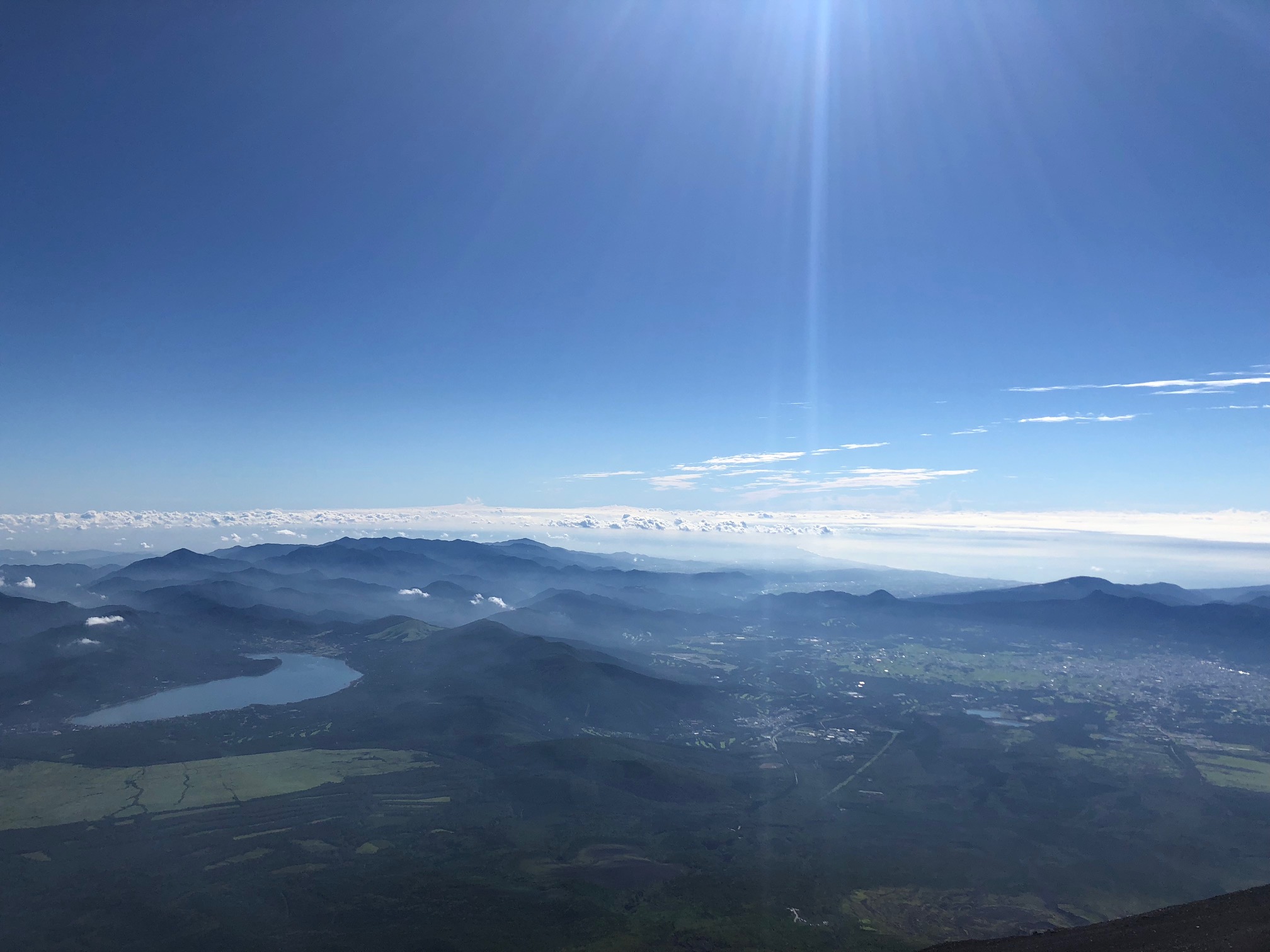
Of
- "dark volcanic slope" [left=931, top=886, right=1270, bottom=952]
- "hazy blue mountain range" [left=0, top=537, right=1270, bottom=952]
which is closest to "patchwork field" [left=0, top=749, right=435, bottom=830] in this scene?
"hazy blue mountain range" [left=0, top=537, right=1270, bottom=952]

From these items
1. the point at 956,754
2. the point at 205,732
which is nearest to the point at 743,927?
the point at 956,754

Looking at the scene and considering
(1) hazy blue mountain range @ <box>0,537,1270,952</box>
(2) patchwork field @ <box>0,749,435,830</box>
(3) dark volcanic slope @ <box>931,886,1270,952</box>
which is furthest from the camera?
(2) patchwork field @ <box>0,749,435,830</box>

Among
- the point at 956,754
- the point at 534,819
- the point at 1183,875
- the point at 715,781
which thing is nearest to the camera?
the point at 1183,875

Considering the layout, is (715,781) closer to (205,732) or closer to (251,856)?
(251,856)

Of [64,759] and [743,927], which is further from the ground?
[743,927]

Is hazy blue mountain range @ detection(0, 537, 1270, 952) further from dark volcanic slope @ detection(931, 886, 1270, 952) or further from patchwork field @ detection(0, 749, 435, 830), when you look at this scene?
dark volcanic slope @ detection(931, 886, 1270, 952)

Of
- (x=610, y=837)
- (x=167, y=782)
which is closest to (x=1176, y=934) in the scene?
(x=610, y=837)

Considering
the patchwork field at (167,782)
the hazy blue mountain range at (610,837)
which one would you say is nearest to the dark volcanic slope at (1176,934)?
the hazy blue mountain range at (610,837)

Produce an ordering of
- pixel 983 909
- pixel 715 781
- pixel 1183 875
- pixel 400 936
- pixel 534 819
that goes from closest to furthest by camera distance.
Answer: pixel 400 936
pixel 983 909
pixel 1183 875
pixel 534 819
pixel 715 781
